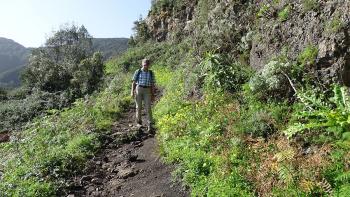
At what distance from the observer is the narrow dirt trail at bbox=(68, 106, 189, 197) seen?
30.8 feet

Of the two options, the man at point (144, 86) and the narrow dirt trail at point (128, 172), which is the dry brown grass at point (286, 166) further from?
the man at point (144, 86)

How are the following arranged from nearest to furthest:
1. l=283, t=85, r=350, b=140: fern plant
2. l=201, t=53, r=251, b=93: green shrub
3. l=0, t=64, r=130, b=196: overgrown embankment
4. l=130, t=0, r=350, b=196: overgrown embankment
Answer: l=130, t=0, r=350, b=196: overgrown embankment → l=283, t=85, r=350, b=140: fern plant → l=0, t=64, r=130, b=196: overgrown embankment → l=201, t=53, r=251, b=93: green shrub

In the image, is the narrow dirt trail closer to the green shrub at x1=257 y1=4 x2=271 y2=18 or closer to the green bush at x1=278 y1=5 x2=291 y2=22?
the green bush at x1=278 y1=5 x2=291 y2=22

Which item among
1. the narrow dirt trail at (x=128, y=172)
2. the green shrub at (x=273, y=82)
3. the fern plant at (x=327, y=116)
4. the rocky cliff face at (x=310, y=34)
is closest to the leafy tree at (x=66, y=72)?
the narrow dirt trail at (x=128, y=172)

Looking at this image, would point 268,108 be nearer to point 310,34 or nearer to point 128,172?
point 310,34

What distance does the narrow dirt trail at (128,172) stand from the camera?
30.8 ft

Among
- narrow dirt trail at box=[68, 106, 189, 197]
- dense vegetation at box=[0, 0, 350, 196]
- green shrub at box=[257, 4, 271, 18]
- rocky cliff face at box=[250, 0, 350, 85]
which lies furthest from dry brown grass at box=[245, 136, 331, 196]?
green shrub at box=[257, 4, 271, 18]

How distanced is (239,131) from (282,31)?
14.1 feet

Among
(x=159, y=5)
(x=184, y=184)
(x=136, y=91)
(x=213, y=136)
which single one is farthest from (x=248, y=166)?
(x=159, y=5)

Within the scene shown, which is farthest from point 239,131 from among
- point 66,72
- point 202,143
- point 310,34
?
point 66,72

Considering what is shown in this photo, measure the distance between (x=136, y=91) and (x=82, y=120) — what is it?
3.23 meters

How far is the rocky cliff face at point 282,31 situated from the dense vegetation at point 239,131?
2.9 inches

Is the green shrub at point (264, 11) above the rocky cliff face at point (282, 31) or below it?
above

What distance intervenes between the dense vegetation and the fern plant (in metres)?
0.02
